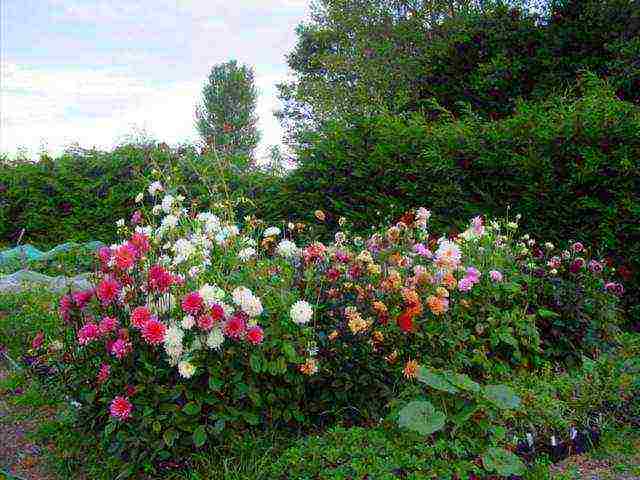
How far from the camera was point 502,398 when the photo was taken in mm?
3205

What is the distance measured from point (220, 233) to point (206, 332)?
1009mm

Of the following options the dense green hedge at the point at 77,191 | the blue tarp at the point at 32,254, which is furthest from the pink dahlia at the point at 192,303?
the blue tarp at the point at 32,254

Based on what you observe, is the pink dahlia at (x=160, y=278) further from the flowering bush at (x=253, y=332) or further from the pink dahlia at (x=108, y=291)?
the pink dahlia at (x=108, y=291)

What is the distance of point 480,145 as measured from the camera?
267 inches

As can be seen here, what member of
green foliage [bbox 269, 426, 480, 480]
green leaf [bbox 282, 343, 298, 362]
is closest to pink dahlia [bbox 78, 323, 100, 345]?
green leaf [bbox 282, 343, 298, 362]

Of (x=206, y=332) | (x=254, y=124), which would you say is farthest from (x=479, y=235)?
(x=254, y=124)

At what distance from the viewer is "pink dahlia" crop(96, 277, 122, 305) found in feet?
11.1

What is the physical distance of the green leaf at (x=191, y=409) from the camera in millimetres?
3193

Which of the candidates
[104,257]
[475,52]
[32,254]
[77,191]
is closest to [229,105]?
[475,52]

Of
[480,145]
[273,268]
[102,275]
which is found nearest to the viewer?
[102,275]

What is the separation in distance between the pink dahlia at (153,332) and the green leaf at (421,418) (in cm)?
110

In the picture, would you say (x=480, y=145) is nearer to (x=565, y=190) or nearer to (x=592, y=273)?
(x=565, y=190)

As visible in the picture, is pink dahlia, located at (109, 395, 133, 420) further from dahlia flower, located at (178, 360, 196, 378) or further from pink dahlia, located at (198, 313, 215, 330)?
pink dahlia, located at (198, 313, 215, 330)

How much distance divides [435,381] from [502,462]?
442 mm
